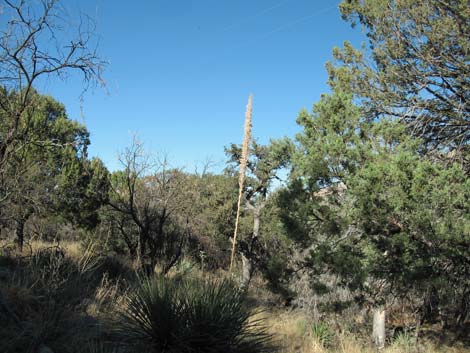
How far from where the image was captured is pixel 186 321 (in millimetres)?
4281

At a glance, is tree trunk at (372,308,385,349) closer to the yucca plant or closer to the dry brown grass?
the dry brown grass

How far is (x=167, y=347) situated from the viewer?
13.5ft

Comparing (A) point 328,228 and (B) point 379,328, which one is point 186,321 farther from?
(B) point 379,328

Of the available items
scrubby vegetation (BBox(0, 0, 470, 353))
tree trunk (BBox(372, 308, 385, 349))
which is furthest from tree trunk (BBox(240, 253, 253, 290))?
tree trunk (BBox(372, 308, 385, 349))

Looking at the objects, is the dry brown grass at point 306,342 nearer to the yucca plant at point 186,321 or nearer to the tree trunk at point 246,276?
the tree trunk at point 246,276

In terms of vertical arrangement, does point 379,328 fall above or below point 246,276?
below

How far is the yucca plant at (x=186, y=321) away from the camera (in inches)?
162

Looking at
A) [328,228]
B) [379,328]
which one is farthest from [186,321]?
[379,328]

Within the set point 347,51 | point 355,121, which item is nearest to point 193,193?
point 347,51

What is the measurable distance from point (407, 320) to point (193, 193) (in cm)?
1105

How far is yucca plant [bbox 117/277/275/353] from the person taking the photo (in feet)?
13.5

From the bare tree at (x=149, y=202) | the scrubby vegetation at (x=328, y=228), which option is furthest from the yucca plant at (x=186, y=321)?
the bare tree at (x=149, y=202)

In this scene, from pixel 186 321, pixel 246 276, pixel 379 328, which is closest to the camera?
pixel 186 321

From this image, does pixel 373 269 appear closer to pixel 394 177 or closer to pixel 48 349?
pixel 394 177
